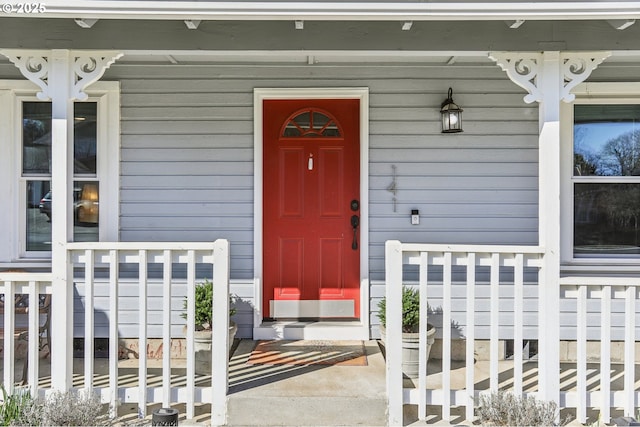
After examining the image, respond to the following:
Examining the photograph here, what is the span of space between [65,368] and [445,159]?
10.4 ft

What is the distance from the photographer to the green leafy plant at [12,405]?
2.83m

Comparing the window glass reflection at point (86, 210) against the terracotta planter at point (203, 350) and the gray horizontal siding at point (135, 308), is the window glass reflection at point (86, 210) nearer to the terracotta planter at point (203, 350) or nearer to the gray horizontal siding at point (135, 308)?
the gray horizontal siding at point (135, 308)

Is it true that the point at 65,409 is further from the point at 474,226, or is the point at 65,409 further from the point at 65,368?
the point at 474,226

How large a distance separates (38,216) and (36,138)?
658 mm

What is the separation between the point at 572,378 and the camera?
3.72 m

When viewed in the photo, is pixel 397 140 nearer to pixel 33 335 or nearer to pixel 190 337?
pixel 190 337

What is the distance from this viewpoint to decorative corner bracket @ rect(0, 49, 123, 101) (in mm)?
3078

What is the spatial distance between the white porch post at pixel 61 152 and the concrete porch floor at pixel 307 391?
0.60 meters

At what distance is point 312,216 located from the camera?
4316mm

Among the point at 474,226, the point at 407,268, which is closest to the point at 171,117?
the point at 407,268

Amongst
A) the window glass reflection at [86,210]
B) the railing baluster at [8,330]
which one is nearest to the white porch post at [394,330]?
the railing baluster at [8,330]

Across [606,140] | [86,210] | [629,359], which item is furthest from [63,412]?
[606,140]

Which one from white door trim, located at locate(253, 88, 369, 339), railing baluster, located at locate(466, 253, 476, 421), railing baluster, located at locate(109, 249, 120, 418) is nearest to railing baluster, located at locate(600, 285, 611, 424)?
railing baluster, located at locate(466, 253, 476, 421)

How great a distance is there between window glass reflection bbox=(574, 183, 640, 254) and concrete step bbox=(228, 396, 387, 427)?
2348mm
